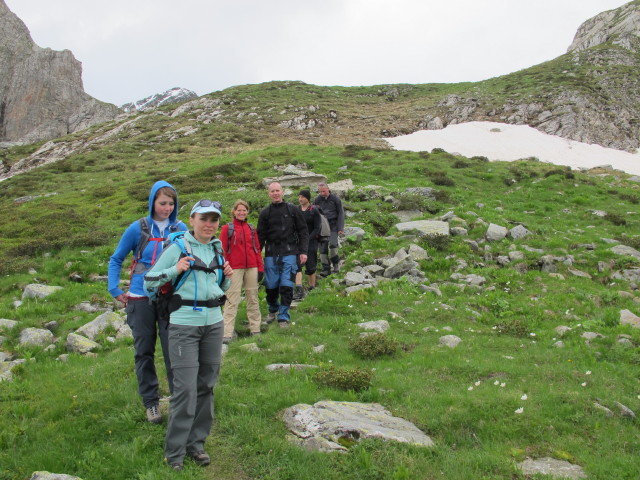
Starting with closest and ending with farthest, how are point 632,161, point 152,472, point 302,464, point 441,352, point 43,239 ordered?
point 152,472 → point 302,464 → point 441,352 → point 43,239 → point 632,161

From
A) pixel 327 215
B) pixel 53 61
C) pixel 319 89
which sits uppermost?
pixel 53 61

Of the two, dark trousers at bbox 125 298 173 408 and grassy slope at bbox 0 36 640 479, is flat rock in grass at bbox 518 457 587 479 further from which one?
dark trousers at bbox 125 298 173 408

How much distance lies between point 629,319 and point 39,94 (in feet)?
457

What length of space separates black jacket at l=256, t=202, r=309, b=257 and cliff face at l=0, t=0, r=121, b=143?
120m

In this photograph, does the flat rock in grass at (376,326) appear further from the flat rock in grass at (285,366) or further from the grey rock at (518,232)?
the grey rock at (518,232)

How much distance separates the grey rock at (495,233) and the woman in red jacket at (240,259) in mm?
10408

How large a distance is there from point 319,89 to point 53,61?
3375 inches

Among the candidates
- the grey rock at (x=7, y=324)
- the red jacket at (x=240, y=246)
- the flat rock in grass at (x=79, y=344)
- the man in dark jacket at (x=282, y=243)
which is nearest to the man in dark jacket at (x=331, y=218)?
the man in dark jacket at (x=282, y=243)

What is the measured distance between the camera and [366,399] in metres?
6.29

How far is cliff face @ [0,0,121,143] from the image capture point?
10950 cm

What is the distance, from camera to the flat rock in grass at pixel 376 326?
942cm

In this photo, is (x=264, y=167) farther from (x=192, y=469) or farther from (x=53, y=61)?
(x=53, y=61)

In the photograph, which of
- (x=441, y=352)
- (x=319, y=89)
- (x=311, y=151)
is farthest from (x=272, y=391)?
(x=319, y=89)

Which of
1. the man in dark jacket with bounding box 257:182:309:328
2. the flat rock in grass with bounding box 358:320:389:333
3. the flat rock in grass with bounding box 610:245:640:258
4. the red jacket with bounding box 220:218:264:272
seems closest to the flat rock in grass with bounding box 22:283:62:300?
the red jacket with bounding box 220:218:264:272
